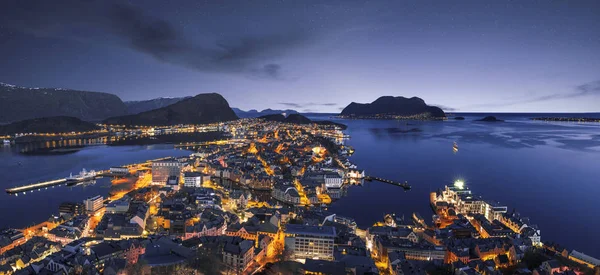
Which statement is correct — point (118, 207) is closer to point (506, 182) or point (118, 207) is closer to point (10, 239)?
point (10, 239)

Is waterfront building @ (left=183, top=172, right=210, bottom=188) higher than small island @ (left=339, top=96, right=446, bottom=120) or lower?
lower

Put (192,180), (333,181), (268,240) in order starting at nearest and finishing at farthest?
1. (268,240)
2. (192,180)
3. (333,181)

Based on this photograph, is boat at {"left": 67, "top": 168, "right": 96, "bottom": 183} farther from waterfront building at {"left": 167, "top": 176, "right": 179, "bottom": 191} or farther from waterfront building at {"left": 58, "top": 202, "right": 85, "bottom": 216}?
waterfront building at {"left": 58, "top": 202, "right": 85, "bottom": 216}

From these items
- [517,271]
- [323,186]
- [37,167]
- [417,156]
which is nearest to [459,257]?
[517,271]

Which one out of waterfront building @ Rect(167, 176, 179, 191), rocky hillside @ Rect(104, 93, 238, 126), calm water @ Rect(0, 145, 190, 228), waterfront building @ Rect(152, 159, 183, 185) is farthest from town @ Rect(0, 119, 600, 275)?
rocky hillside @ Rect(104, 93, 238, 126)

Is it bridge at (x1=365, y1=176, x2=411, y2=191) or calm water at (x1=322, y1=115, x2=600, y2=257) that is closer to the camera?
calm water at (x1=322, y1=115, x2=600, y2=257)

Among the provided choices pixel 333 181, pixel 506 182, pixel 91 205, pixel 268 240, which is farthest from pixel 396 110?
pixel 268 240
